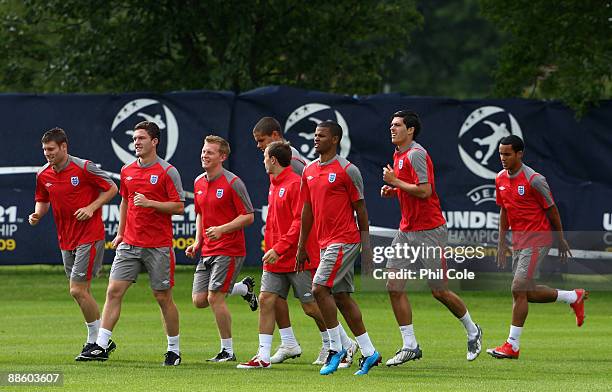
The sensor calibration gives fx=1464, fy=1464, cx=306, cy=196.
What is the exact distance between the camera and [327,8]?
96.1ft

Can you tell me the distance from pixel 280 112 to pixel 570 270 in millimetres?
5076

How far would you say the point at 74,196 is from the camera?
14500mm

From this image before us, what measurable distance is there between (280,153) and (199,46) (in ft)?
52.1

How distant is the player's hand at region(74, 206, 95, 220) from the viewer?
1407 centimetres

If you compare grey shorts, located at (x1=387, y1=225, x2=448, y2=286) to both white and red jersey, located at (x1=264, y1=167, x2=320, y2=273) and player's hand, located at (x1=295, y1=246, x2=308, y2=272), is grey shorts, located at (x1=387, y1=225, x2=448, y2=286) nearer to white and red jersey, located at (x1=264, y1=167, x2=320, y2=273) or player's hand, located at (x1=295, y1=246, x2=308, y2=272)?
white and red jersey, located at (x1=264, y1=167, x2=320, y2=273)

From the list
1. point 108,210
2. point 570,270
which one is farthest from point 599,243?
point 108,210

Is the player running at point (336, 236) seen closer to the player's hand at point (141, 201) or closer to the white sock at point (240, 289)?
the player's hand at point (141, 201)

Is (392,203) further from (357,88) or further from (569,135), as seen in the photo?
(357,88)

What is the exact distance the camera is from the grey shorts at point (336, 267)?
12.7 metres

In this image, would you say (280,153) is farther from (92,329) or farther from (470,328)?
(92,329)

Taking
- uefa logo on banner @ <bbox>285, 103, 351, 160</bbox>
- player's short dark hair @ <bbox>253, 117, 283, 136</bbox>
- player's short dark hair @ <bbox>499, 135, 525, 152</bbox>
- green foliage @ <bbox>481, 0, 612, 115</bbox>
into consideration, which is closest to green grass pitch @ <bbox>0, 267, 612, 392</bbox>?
player's short dark hair @ <bbox>499, 135, 525, 152</bbox>

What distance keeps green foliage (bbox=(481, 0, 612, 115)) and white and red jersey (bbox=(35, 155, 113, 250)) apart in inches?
397

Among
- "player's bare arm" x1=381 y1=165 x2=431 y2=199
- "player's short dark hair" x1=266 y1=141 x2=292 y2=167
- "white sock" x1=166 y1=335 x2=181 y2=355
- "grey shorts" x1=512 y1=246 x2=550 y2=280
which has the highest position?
"player's short dark hair" x1=266 y1=141 x2=292 y2=167

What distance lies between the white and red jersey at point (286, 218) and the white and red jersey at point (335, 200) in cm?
43
